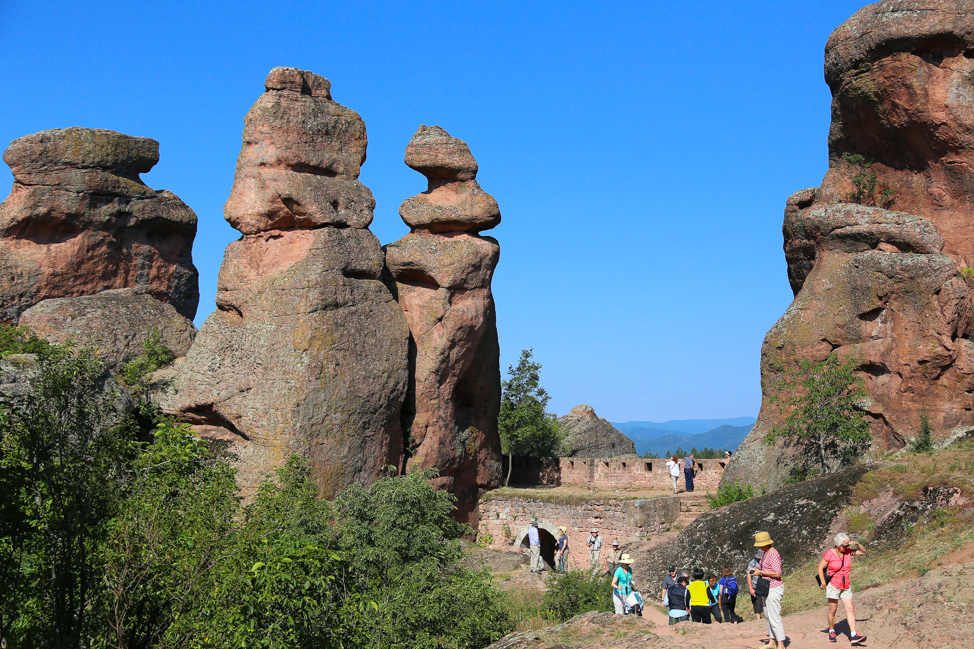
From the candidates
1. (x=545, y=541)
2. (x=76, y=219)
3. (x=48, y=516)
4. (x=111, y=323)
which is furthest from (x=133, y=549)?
(x=76, y=219)

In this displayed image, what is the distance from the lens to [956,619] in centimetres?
1215

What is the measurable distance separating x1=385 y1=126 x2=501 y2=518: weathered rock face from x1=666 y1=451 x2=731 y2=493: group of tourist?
218 inches

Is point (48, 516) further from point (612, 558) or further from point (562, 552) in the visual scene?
point (562, 552)

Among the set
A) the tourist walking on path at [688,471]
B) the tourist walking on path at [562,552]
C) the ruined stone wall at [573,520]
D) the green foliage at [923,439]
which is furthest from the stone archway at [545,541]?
the green foliage at [923,439]

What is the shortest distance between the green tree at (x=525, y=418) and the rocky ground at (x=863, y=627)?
2136 cm

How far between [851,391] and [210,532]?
17.6m

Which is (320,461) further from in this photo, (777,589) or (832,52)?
(832,52)

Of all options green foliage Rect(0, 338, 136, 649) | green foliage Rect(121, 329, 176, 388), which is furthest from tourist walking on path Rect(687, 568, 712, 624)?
green foliage Rect(121, 329, 176, 388)

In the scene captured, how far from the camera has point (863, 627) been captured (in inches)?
501

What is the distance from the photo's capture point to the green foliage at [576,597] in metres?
19.2

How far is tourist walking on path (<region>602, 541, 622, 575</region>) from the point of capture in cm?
2414

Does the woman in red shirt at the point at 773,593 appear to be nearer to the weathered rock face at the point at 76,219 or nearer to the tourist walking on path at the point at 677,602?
the tourist walking on path at the point at 677,602

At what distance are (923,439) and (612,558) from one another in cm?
819

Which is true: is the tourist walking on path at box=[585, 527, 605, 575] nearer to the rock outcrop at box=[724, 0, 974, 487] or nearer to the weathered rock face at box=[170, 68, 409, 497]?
the rock outcrop at box=[724, 0, 974, 487]
